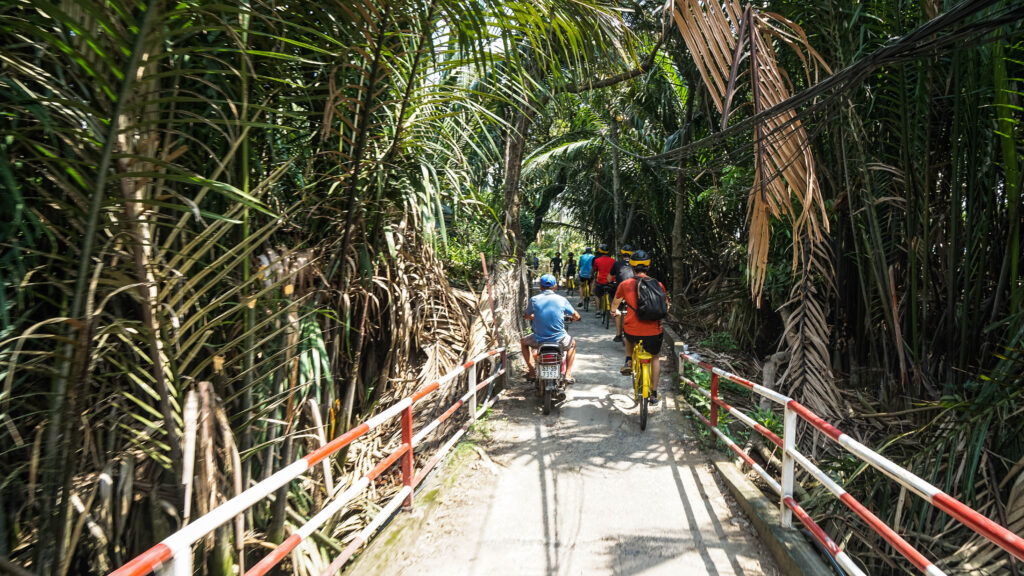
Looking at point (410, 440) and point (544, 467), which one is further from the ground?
point (410, 440)

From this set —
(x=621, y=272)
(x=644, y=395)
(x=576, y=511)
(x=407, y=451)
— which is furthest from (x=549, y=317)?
(x=621, y=272)

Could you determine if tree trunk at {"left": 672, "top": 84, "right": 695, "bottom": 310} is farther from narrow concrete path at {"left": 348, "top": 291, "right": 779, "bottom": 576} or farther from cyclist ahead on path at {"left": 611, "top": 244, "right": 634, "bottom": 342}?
narrow concrete path at {"left": 348, "top": 291, "right": 779, "bottom": 576}

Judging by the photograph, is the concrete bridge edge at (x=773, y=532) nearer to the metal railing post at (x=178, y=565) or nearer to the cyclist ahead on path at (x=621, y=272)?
the metal railing post at (x=178, y=565)

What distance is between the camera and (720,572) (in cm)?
296

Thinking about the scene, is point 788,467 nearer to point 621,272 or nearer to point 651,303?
point 651,303

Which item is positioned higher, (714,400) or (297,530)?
(714,400)

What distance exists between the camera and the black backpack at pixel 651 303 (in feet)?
18.4

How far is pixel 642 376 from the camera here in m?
5.46

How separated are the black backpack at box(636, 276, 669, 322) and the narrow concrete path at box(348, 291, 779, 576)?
1207mm

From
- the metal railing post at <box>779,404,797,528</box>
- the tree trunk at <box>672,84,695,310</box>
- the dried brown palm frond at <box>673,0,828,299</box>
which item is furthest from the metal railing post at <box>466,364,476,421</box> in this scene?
the tree trunk at <box>672,84,695,310</box>

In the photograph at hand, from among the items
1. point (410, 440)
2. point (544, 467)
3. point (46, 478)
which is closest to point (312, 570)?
point (410, 440)

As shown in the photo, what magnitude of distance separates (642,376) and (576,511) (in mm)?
2132

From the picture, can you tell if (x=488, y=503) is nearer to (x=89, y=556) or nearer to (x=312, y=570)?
(x=312, y=570)

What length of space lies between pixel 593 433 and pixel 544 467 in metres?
1.04
